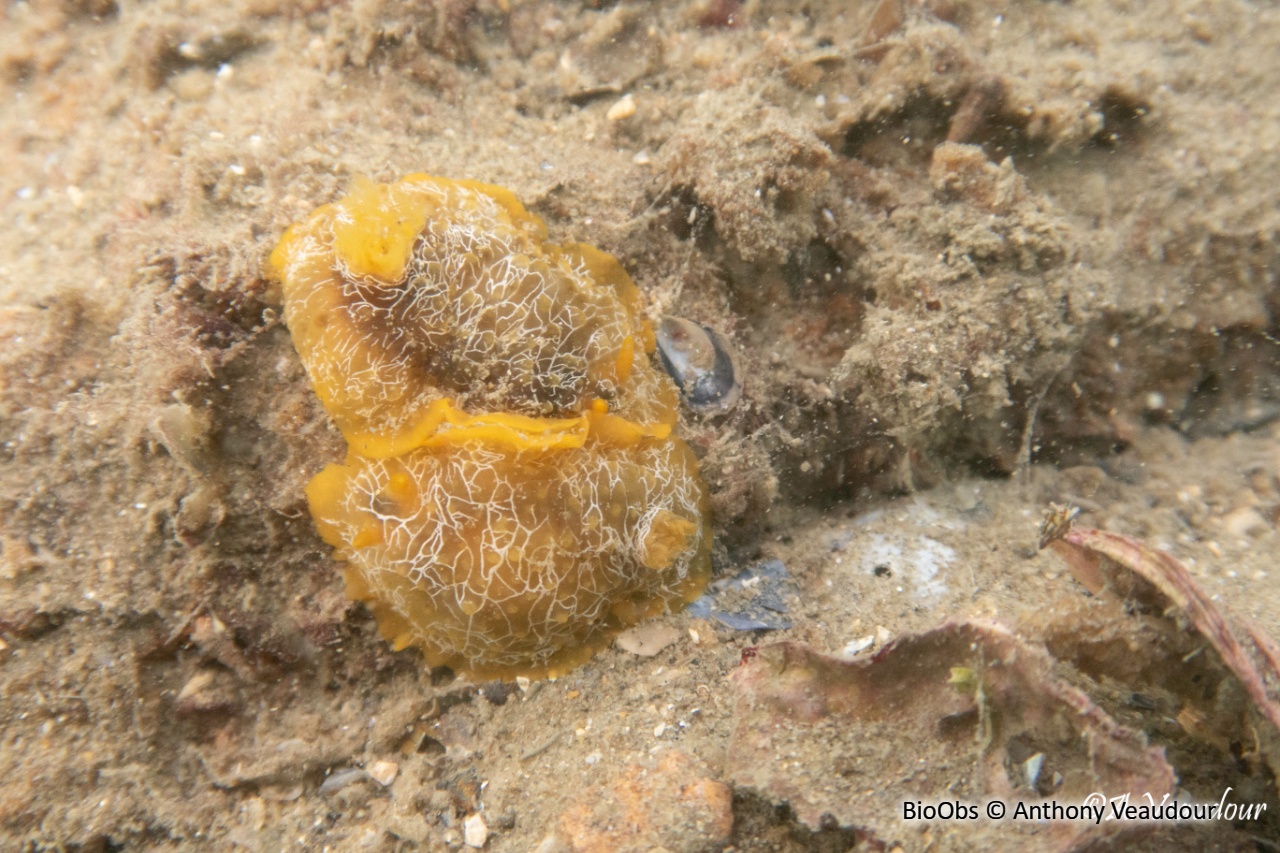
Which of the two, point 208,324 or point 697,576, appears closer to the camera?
point 208,324

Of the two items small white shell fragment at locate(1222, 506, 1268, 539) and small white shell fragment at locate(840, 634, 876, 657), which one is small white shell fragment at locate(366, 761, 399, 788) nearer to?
small white shell fragment at locate(840, 634, 876, 657)

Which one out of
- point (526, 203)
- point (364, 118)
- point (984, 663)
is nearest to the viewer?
point (984, 663)

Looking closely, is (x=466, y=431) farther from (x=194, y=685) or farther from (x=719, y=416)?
(x=194, y=685)

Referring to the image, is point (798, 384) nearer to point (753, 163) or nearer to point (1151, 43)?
point (753, 163)

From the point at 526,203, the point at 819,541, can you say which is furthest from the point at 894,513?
the point at 526,203

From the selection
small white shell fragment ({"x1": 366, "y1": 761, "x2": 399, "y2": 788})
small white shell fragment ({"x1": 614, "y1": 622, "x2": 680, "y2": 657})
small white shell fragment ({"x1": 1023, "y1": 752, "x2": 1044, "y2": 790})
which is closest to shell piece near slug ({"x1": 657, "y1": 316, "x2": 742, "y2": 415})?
small white shell fragment ({"x1": 614, "y1": 622, "x2": 680, "y2": 657})

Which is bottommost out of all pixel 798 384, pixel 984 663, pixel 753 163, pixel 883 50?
pixel 984 663

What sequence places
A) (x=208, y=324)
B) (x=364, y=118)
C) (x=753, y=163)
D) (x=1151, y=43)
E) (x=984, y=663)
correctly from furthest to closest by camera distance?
1. (x=1151, y=43)
2. (x=364, y=118)
3. (x=753, y=163)
4. (x=208, y=324)
5. (x=984, y=663)

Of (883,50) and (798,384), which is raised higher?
(883,50)
